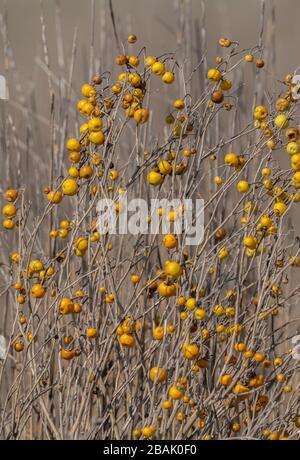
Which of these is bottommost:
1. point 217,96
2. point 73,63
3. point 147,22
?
point 217,96

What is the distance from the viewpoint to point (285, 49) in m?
5.54

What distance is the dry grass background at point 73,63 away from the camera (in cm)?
155

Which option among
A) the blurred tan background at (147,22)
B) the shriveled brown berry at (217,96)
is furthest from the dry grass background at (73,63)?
the shriveled brown berry at (217,96)

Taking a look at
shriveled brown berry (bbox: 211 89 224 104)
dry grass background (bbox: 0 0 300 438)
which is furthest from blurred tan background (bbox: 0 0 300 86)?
shriveled brown berry (bbox: 211 89 224 104)

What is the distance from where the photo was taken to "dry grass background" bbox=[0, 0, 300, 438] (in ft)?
5.08

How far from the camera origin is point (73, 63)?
68.2 inches

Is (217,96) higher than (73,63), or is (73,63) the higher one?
(73,63)

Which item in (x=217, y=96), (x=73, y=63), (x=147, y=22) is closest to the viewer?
(x=217, y=96)

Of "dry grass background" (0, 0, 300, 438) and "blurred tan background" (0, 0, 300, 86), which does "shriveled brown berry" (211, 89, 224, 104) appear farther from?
"blurred tan background" (0, 0, 300, 86)

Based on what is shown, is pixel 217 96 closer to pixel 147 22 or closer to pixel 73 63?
pixel 73 63

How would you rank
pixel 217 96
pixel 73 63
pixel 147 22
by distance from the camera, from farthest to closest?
1. pixel 147 22
2. pixel 73 63
3. pixel 217 96

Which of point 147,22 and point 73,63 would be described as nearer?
point 73,63

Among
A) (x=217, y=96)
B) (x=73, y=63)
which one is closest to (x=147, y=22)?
(x=73, y=63)
